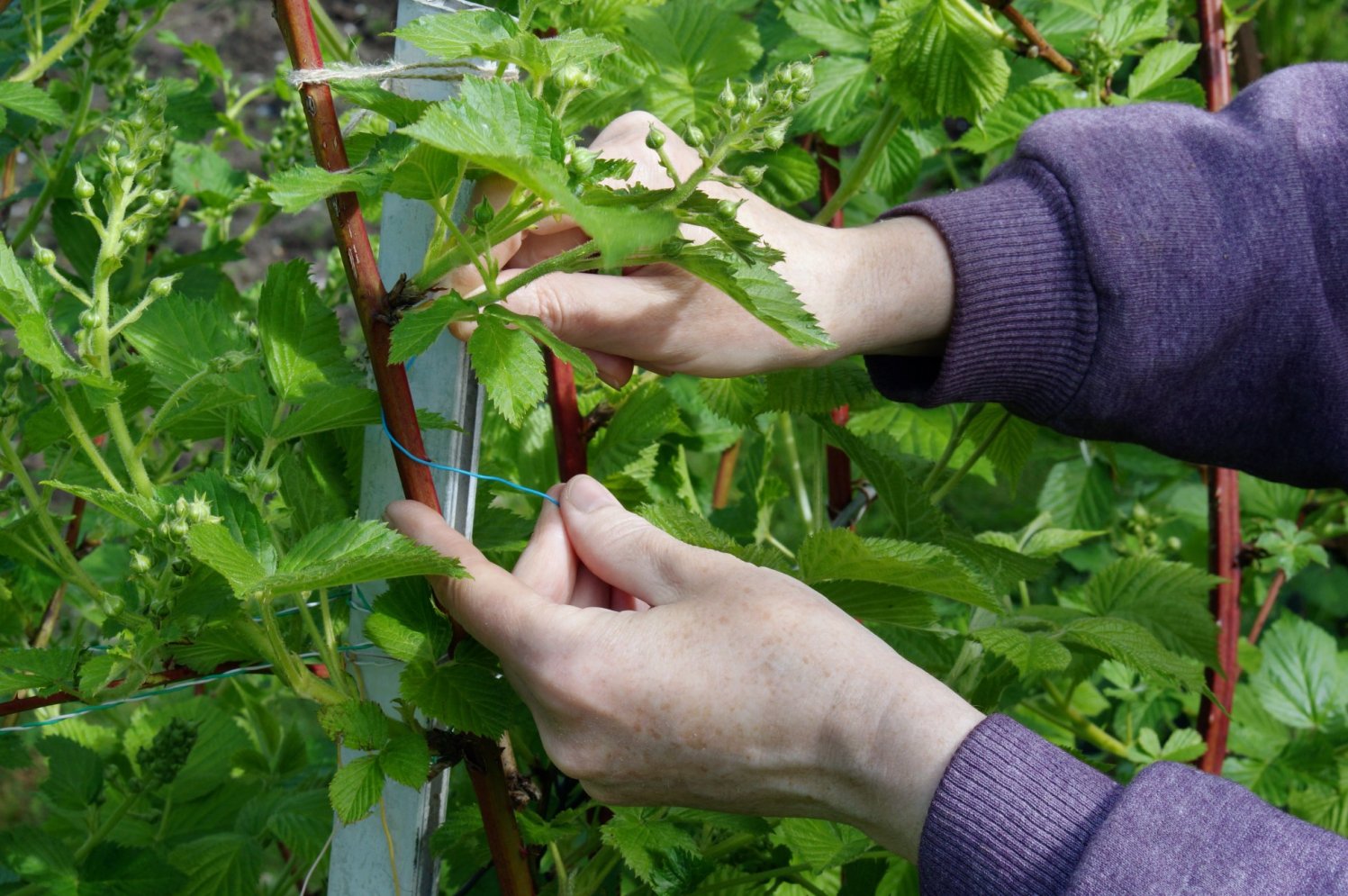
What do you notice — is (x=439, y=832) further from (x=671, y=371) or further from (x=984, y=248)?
(x=984, y=248)

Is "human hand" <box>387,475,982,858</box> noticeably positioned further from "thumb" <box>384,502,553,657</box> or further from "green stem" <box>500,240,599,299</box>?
"green stem" <box>500,240,599,299</box>

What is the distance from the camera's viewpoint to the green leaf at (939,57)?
1.48 m

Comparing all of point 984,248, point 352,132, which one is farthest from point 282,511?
point 984,248

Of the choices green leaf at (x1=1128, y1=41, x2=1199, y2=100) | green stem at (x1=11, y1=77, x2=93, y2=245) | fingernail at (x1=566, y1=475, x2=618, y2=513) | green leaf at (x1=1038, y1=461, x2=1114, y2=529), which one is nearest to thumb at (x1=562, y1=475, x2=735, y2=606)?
fingernail at (x1=566, y1=475, x2=618, y2=513)

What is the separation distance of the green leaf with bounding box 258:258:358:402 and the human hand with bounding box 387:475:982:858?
121 mm

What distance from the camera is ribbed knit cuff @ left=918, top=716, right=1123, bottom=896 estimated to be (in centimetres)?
98

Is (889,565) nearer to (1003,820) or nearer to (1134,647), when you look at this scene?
(1003,820)

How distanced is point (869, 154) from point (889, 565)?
79 cm

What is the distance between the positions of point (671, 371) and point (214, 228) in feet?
3.19

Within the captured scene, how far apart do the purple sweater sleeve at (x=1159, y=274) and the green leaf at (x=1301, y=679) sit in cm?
76

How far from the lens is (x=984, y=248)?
53.7 inches

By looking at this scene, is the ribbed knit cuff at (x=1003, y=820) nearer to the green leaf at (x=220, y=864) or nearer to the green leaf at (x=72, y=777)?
the green leaf at (x=220, y=864)

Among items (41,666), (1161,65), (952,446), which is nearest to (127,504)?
(41,666)

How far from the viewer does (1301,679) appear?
2127mm
